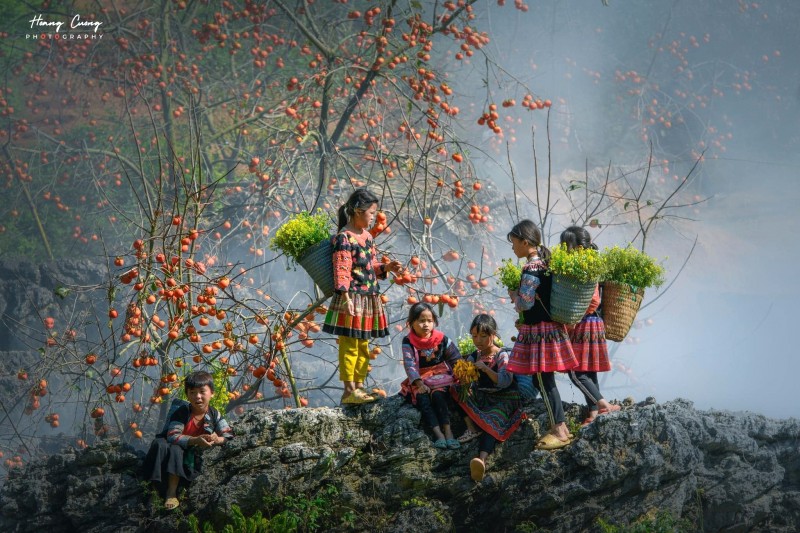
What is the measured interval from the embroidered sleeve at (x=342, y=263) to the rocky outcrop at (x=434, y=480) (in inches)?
23.5

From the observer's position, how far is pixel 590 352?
403cm

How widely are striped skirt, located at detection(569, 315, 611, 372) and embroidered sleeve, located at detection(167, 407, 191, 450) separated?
1.80 m

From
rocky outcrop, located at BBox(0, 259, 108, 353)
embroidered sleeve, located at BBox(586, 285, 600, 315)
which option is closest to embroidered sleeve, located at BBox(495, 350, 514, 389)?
embroidered sleeve, located at BBox(586, 285, 600, 315)

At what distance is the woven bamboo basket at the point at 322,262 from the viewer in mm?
4160

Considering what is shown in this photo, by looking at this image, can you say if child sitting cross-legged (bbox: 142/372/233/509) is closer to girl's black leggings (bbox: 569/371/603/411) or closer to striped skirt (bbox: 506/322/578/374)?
striped skirt (bbox: 506/322/578/374)

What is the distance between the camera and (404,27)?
13523mm

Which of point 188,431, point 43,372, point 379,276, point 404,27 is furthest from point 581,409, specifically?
point 404,27

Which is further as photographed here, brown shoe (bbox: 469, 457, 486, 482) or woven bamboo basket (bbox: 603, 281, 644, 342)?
woven bamboo basket (bbox: 603, 281, 644, 342)

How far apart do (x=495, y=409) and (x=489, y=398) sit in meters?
0.07

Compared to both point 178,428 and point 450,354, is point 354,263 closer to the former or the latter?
point 450,354

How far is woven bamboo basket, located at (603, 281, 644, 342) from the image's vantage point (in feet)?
13.5

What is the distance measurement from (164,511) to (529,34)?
12620 mm

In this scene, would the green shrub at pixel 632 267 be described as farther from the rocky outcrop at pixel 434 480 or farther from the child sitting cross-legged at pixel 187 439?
the child sitting cross-legged at pixel 187 439

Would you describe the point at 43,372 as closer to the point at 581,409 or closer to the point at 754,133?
the point at 581,409
